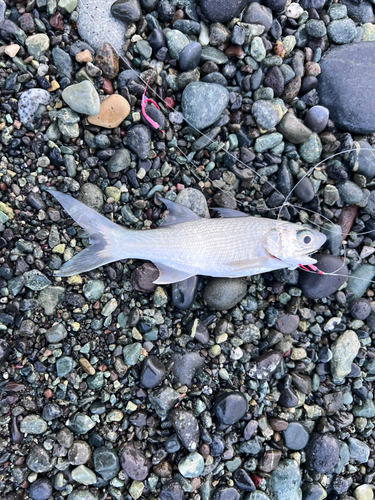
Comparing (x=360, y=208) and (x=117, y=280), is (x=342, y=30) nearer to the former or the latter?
→ (x=360, y=208)

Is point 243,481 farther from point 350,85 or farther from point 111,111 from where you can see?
point 350,85

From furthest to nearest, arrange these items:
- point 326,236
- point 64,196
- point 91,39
Answer: point 326,236 < point 91,39 < point 64,196

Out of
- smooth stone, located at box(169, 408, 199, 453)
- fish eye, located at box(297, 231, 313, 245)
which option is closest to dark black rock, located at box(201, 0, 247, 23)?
fish eye, located at box(297, 231, 313, 245)

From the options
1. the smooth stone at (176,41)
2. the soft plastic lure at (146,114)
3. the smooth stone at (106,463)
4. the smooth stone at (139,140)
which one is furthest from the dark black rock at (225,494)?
the smooth stone at (176,41)

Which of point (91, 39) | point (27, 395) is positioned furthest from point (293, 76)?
point (27, 395)

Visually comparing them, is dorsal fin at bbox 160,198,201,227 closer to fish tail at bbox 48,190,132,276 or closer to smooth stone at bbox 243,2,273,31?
fish tail at bbox 48,190,132,276

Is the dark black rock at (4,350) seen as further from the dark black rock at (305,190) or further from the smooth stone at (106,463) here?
the dark black rock at (305,190)
